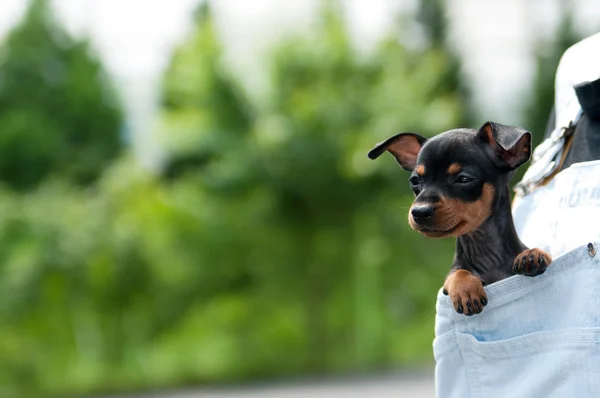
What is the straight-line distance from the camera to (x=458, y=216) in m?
1.38

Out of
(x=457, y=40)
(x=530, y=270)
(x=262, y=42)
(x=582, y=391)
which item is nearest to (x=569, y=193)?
(x=530, y=270)

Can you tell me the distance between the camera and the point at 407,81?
9.99m

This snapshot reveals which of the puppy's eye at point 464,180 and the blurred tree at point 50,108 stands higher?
the blurred tree at point 50,108

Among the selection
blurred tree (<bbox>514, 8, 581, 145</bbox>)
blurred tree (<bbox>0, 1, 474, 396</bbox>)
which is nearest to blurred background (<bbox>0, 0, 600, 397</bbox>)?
blurred tree (<bbox>0, 1, 474, 396</bbox>)

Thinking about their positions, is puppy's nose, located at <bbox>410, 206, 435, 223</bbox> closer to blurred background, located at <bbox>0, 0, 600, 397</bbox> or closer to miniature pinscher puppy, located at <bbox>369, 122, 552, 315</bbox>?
miniature pinscher puppy, located at <bbox>369, 122, 552, 315</bbox>

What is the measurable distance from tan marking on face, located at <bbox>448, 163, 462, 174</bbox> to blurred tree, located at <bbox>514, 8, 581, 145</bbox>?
13.2m

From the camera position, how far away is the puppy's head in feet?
4.48

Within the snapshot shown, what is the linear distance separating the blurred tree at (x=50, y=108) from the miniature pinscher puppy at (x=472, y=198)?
8.86 metres

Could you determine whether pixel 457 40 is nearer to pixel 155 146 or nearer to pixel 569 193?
pixel 155 146

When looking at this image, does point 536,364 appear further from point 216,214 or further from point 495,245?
point 216,214

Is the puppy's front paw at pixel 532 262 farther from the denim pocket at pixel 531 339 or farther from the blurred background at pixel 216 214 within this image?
the blurred background at pixel 216 214

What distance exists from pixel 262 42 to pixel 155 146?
5.85ft

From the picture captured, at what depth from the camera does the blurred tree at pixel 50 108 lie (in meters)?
9.69

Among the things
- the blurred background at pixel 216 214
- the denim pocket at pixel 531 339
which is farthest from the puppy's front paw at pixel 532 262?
the blurred background at pixel 216 214
